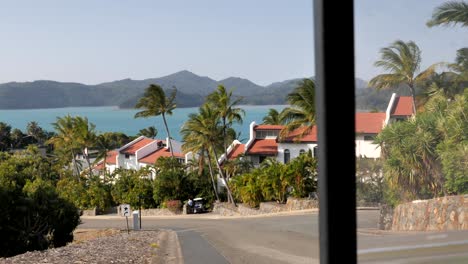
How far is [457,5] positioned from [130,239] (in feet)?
24.0

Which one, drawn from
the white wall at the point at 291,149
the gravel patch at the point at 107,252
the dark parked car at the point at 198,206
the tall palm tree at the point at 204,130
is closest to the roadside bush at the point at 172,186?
the dark parked car at the point at 198,206

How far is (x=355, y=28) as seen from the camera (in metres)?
0.79

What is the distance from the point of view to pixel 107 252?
673 cm


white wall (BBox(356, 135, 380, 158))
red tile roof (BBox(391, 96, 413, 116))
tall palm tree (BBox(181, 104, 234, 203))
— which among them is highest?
tall palm tree (BBox(181, 104, 234, 203))

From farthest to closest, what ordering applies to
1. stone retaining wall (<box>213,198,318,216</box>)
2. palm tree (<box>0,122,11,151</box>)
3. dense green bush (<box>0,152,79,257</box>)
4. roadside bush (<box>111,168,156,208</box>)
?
1. palm tree (<box>0,122,11,151</box>)
2. roadside bush (<box>111,168,156,208</box>)
3. stone retaining wall (<box>213,198,318,216</box>)
4. dense green bush (<box>0,152,79,257</box>)

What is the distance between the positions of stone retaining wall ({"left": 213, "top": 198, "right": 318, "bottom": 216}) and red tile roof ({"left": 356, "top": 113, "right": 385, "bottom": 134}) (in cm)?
801

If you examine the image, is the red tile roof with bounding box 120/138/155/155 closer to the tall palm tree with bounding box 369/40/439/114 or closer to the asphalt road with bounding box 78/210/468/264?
the asphalt road with bounding box 78/210/468/264

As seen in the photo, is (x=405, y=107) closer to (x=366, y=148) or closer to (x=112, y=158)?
(x=366, y=148)

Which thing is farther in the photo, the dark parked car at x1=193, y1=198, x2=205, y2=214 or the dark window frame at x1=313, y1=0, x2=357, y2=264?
the dark parked car at x1=193, y1=198, x2=205, y2=214

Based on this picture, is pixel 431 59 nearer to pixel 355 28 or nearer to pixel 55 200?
pixel 355 28

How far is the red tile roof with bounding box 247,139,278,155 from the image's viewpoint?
1452 centimetres

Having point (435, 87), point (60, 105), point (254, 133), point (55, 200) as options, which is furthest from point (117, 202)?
point (60, 105)

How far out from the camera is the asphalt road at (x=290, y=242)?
0.83m

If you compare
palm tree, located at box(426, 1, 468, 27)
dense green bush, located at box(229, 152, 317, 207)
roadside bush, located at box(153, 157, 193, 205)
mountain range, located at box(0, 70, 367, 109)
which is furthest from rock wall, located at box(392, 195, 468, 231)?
mountain range, located at box(0, 70, 367, 109)
